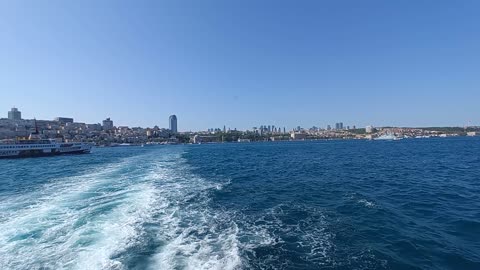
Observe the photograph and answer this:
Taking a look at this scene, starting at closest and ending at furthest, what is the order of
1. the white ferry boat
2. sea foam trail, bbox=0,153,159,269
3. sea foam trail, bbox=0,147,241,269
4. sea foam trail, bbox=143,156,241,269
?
sea foam trail, bbox=143,156,241,269 → sea foam trail, bbox=0,147,241,269 → sea foam trail, bbox=0,153,159,269 → the white ferry boat

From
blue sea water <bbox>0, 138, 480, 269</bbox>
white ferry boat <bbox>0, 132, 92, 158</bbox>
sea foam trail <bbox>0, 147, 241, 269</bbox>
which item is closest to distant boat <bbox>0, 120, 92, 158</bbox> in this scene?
white ferry boat <bbox>0, 132, 92, 158</bbox>

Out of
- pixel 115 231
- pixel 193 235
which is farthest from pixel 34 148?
pixel 193 235

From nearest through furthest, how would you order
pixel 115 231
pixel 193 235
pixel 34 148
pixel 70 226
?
pixel 193 235, pixel 115 231, pixel 70 226, pixel 34 148

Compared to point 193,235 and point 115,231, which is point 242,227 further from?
point 115,231

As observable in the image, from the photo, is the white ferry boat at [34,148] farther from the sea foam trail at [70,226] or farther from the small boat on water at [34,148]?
the sea foam trail at [70,226]

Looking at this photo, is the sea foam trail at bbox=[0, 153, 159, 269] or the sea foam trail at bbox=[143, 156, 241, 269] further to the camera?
the sea foam trail at bbox=[0, 153, 159, 269]

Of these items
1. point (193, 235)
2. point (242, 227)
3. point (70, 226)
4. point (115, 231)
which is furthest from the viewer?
point (70, 226)

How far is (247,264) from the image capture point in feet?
27.8

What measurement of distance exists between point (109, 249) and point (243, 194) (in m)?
10.8

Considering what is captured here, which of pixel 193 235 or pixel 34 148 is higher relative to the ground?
pixel 34 148

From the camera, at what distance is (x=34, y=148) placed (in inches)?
2857

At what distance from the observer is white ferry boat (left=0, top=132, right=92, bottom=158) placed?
68.3m

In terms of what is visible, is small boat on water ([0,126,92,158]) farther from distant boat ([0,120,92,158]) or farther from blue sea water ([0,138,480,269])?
blue sea water ([0,138,480,269])

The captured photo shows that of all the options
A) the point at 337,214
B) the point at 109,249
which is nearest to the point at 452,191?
the point at 337,214
